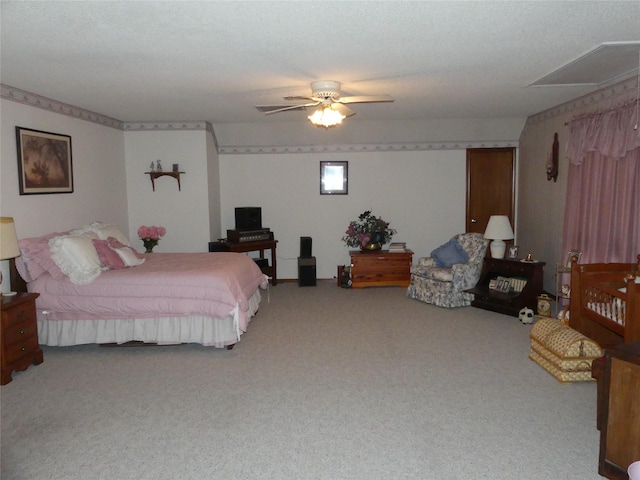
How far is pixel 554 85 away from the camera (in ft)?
16.0

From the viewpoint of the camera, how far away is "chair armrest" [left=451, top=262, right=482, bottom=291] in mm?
6055

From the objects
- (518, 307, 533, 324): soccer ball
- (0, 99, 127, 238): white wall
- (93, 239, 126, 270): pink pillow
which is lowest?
(518, 307, 533, 324): soccer ball

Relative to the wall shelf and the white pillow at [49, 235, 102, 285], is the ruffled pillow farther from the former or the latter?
the white pillow at [49, 235, 102, 285]

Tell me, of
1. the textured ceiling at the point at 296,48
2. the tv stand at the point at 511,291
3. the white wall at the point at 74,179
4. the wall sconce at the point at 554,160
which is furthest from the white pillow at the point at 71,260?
the wall sconce at the point at 554,160

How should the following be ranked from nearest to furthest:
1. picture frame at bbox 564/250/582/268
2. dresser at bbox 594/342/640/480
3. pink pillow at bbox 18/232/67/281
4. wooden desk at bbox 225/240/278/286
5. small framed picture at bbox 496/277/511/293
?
dresser at bbox 594/342/640/480, pink pillow at bbox 18/232/67/281, picture frame at bbox 564/250/582/268, small framed picture at bbox 496/277/511/293, wooden desk at bbox 225/240/278/286

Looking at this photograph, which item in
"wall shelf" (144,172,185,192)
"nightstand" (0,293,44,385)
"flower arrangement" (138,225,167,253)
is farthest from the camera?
"wall shelf" (144,172,185,192)

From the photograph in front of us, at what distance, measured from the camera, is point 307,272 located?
7477 mm

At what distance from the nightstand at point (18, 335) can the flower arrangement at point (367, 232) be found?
14.5 feet

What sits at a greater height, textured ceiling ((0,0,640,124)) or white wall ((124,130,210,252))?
textured ceiling ((0,0,640,124))

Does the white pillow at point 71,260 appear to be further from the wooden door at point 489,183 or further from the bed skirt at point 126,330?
→ the wooden door at point 489,183

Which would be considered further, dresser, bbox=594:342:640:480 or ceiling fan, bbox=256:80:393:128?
ceiling fan, bbox=256:80:393:128

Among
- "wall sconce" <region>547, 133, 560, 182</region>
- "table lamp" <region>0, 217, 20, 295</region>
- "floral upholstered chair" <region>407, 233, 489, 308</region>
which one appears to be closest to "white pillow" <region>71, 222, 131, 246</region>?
"table lamp" <region>0, 217, 20, 295</region>

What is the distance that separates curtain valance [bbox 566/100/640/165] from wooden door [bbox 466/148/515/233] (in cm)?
196

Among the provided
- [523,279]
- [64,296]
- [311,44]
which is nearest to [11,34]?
[311,44]
